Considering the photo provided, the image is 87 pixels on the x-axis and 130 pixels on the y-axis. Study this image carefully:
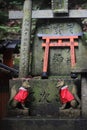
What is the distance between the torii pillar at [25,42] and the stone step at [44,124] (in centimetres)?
192

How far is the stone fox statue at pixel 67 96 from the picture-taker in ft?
31.8

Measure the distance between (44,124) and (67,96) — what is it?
979mm

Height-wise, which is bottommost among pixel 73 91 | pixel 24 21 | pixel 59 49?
pixel 73 91

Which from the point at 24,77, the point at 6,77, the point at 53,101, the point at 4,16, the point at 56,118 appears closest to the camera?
the point at 56,118

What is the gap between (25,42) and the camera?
1127 centimetres

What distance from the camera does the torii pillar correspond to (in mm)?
11027

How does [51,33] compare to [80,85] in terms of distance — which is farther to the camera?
[51,33]

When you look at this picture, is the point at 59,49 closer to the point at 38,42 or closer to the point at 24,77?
the point at 38,42

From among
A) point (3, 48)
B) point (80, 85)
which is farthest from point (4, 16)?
point (80, 85)

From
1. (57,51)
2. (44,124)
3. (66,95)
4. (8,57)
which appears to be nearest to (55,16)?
(57,51)

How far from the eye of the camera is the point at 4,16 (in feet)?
84.0

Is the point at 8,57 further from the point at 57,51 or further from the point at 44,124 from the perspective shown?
the point at 44,124

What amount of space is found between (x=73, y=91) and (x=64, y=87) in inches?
11.4

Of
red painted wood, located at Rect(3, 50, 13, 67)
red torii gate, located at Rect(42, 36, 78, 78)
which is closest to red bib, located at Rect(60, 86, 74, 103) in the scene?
red torii gate, located at Rect(42, 36, 78, 78)
